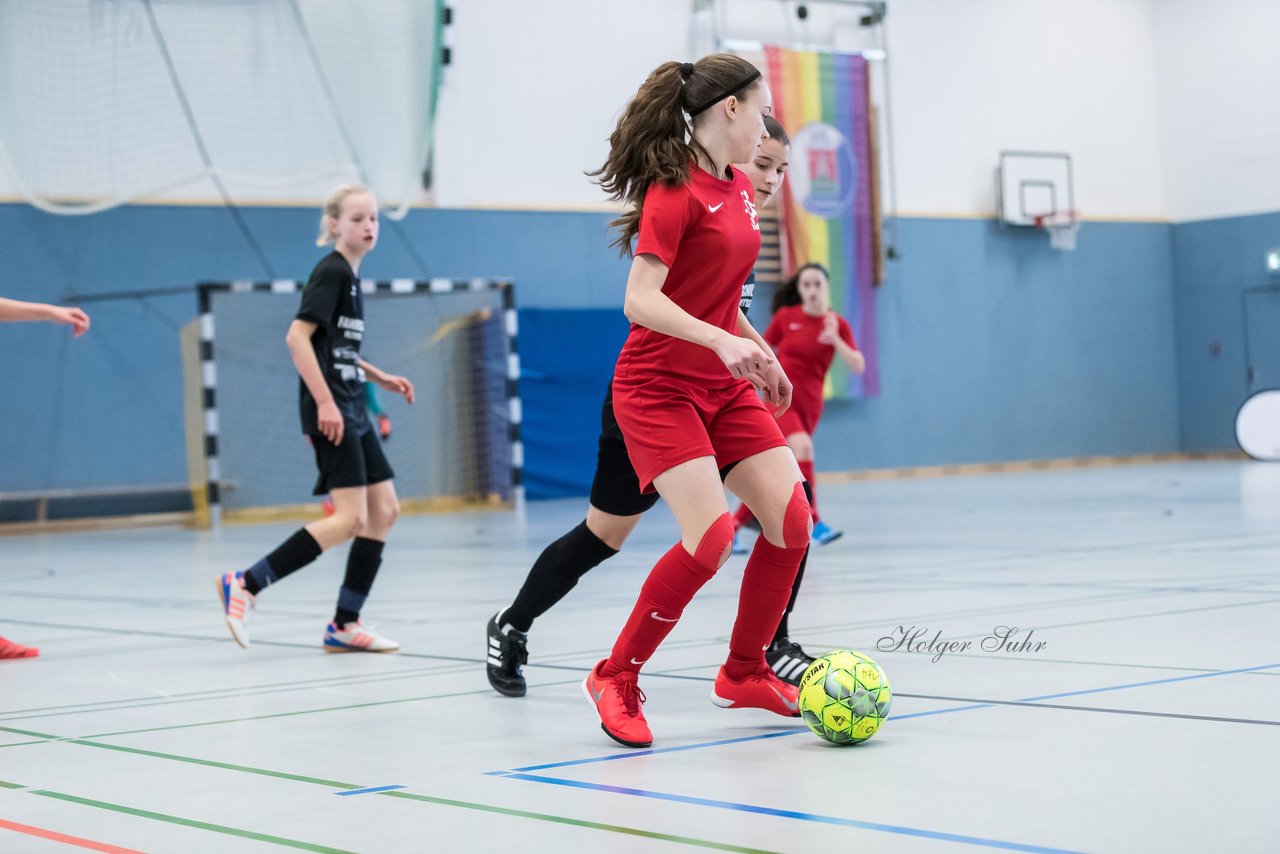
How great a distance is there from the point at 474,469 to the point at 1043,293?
338 inches

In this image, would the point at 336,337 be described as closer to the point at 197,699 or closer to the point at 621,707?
the point at 197,699

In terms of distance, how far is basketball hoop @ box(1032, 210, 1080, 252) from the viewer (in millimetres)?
20797

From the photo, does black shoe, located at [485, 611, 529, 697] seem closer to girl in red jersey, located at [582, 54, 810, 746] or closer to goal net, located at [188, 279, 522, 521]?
girl in red jersey, located at [582, 54, 810, 746]

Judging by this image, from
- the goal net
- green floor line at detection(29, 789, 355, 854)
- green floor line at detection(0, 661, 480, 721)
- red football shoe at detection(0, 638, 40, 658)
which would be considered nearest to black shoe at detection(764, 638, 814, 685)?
green floor line at detection(0, 661, 480, 721)

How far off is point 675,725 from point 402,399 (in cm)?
1314

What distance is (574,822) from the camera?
8.82 ft

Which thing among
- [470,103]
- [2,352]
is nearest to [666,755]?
[2,352]

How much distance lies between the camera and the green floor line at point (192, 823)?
2.57 metres

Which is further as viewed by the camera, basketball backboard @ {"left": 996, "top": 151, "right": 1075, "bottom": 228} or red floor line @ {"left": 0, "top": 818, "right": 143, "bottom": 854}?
basketball backboard @ {"left": 996, "top": 151, "right": 1075, "bottom": 228}

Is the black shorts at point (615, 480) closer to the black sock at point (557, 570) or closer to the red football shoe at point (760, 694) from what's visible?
the black sock at point (557, 570)

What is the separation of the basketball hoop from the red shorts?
18.0 meters

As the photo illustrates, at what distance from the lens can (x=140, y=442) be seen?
15.5 m

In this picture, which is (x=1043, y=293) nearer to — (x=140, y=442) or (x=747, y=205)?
(x=140, y=442)

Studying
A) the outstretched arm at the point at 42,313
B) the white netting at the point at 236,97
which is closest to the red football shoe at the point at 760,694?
the outstretched arm at the point at 42,313
